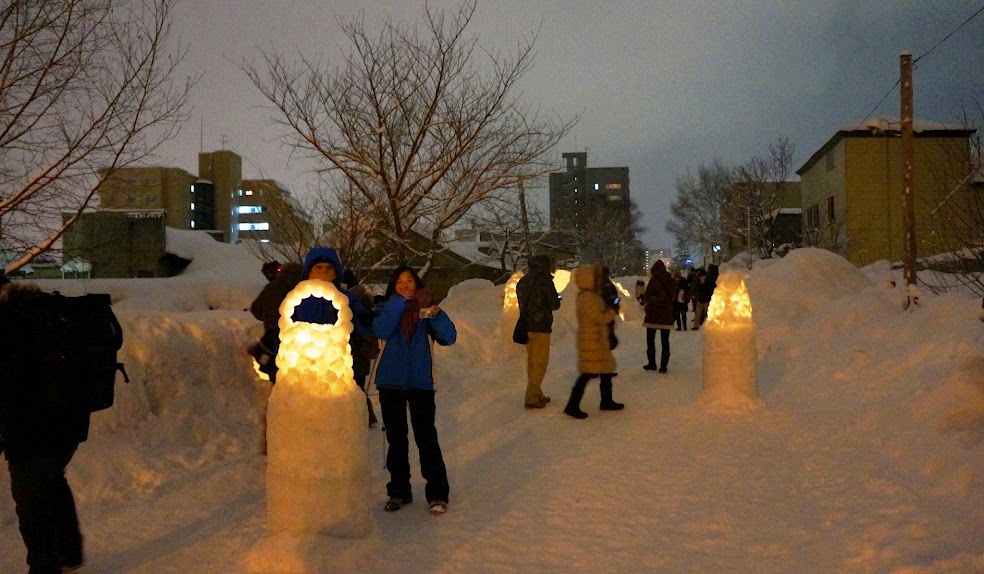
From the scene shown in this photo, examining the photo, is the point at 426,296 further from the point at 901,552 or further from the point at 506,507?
the point at 901,552

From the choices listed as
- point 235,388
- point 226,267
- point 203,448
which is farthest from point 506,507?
point 226,267

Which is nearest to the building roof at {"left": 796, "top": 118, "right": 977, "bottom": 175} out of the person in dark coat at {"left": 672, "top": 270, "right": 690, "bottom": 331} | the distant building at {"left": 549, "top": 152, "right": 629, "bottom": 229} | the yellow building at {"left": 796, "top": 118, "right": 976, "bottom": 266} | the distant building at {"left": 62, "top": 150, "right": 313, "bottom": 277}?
the yellow building at {"left": 796, "top": 118, "right": 976, "bottom": 266}

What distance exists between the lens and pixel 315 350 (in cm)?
441

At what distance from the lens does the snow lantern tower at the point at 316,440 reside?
424cm

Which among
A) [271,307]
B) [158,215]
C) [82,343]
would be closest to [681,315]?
[271,307]

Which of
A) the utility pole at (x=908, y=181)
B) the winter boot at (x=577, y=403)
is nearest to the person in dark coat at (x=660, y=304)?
the winter boot at (x=577, y=403)

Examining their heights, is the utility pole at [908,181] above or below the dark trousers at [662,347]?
above

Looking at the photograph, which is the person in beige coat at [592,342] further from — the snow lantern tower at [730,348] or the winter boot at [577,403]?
the snow lantern tower at [730,348]

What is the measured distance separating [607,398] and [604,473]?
280 centimetres

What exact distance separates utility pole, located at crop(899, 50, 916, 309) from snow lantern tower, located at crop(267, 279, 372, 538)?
12.9 m

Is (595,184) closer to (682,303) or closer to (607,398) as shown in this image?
(682,303)

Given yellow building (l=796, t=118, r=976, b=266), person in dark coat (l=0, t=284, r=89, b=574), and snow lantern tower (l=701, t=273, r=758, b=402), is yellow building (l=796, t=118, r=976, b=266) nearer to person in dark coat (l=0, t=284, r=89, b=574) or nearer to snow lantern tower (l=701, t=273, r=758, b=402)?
snow lantern tower (l=701, t=273, r=758, b=402)

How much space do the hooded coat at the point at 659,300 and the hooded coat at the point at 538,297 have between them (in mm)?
2937

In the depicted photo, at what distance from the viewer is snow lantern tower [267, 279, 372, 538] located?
167 inches
